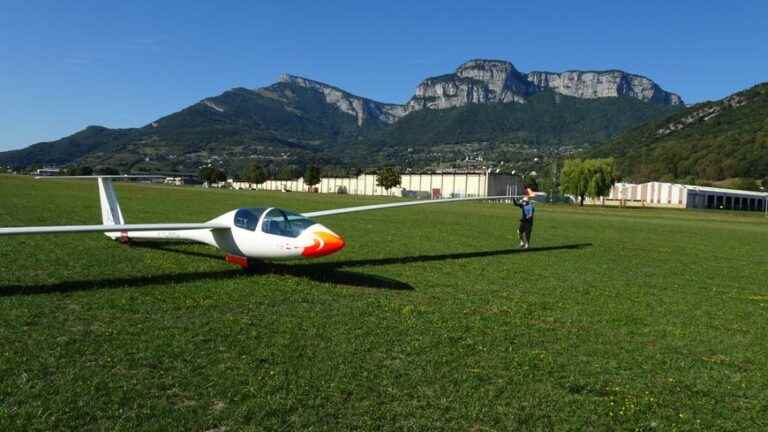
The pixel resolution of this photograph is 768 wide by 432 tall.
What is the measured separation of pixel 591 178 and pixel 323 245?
10068 centimetres

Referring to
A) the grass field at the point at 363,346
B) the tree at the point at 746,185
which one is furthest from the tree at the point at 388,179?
the grass field at the point at 363,346

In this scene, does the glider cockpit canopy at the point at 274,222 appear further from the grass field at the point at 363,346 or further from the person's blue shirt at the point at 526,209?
the person's blue shirt at the point at 526,209

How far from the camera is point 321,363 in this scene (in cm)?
750

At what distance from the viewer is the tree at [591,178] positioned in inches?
4092

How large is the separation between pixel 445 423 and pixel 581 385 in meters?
2.31

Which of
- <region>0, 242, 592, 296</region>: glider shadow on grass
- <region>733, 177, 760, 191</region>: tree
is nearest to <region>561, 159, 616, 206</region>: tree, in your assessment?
<region>733, 177, 760, 191</region>: tree

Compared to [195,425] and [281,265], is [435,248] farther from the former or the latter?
[195,425]

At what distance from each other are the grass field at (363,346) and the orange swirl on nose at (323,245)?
827mm

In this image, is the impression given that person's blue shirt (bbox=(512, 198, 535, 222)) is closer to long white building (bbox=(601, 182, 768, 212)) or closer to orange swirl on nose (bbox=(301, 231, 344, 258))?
orange swirl on nose (bbox=(301, 231, 344, 258))

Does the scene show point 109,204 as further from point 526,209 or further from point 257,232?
point 526,209

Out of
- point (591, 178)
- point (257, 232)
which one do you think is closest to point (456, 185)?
point (591, 178)

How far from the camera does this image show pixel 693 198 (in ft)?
407

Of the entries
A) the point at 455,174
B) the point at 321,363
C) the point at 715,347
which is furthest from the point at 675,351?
the point at 455,174

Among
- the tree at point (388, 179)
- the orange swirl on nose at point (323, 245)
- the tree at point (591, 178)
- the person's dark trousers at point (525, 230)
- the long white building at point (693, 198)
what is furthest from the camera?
the tree at point (388, 179)
